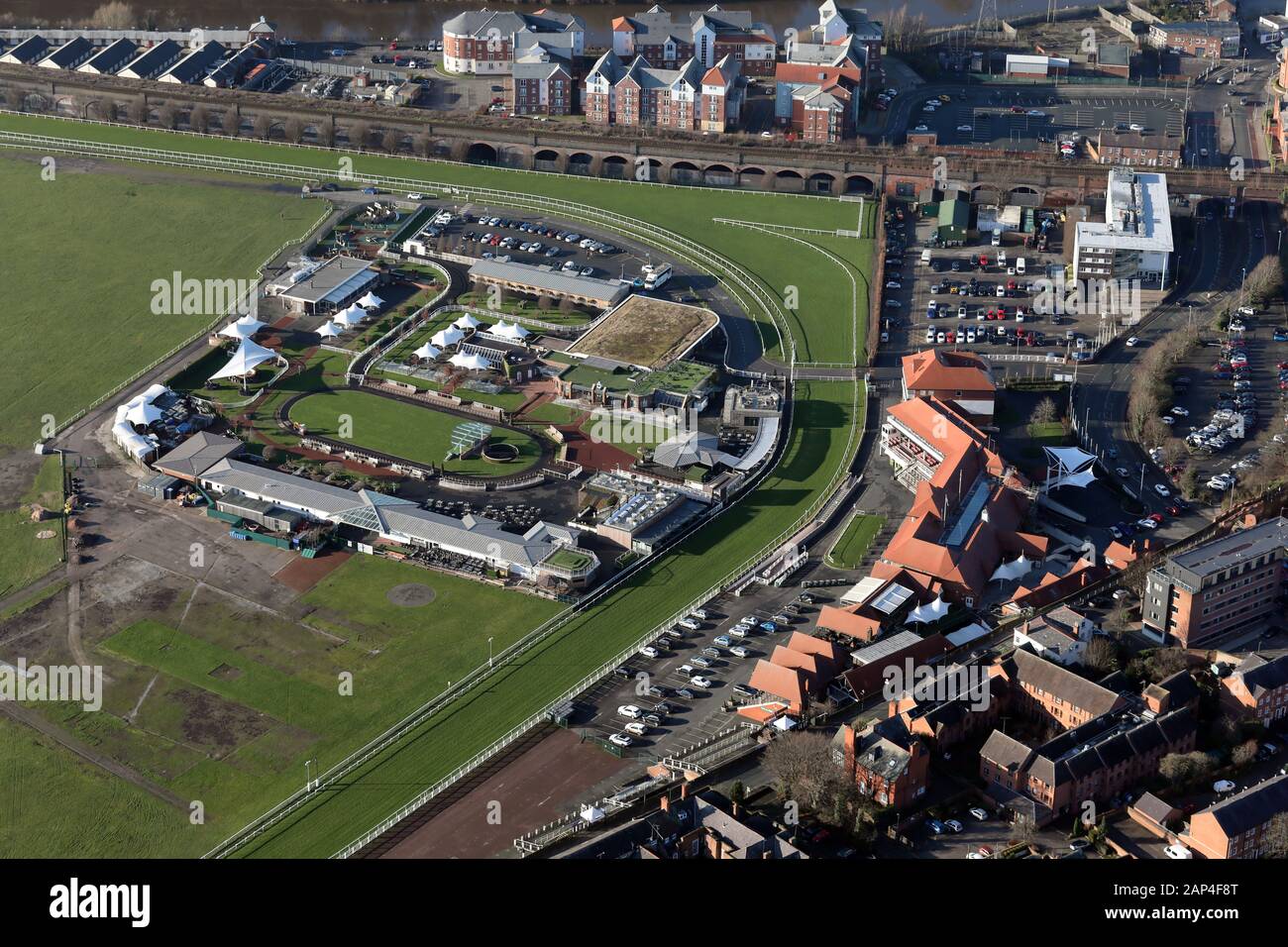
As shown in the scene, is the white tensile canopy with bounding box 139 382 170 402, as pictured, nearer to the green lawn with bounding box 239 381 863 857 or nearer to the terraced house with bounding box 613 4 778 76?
the green lawn with bounding box 239 381 863 857

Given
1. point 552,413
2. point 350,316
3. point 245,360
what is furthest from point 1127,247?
point 245,360

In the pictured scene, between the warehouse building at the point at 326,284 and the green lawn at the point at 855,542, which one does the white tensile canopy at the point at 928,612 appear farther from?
the warehouse building at the point at 326,284

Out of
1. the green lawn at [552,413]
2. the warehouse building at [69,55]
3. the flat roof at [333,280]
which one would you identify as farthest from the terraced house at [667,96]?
the warehouse building at [69,55]

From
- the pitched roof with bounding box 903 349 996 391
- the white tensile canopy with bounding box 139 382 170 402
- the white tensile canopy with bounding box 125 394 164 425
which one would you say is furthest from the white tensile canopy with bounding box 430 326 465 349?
the pitched roof with bounding box 903 349 996 391

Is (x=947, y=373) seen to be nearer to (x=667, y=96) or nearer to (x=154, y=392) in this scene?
(x=154, y=392)

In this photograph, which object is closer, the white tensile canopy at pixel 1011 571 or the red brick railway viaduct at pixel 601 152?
the white tensile canopy at pixel 1011 571
